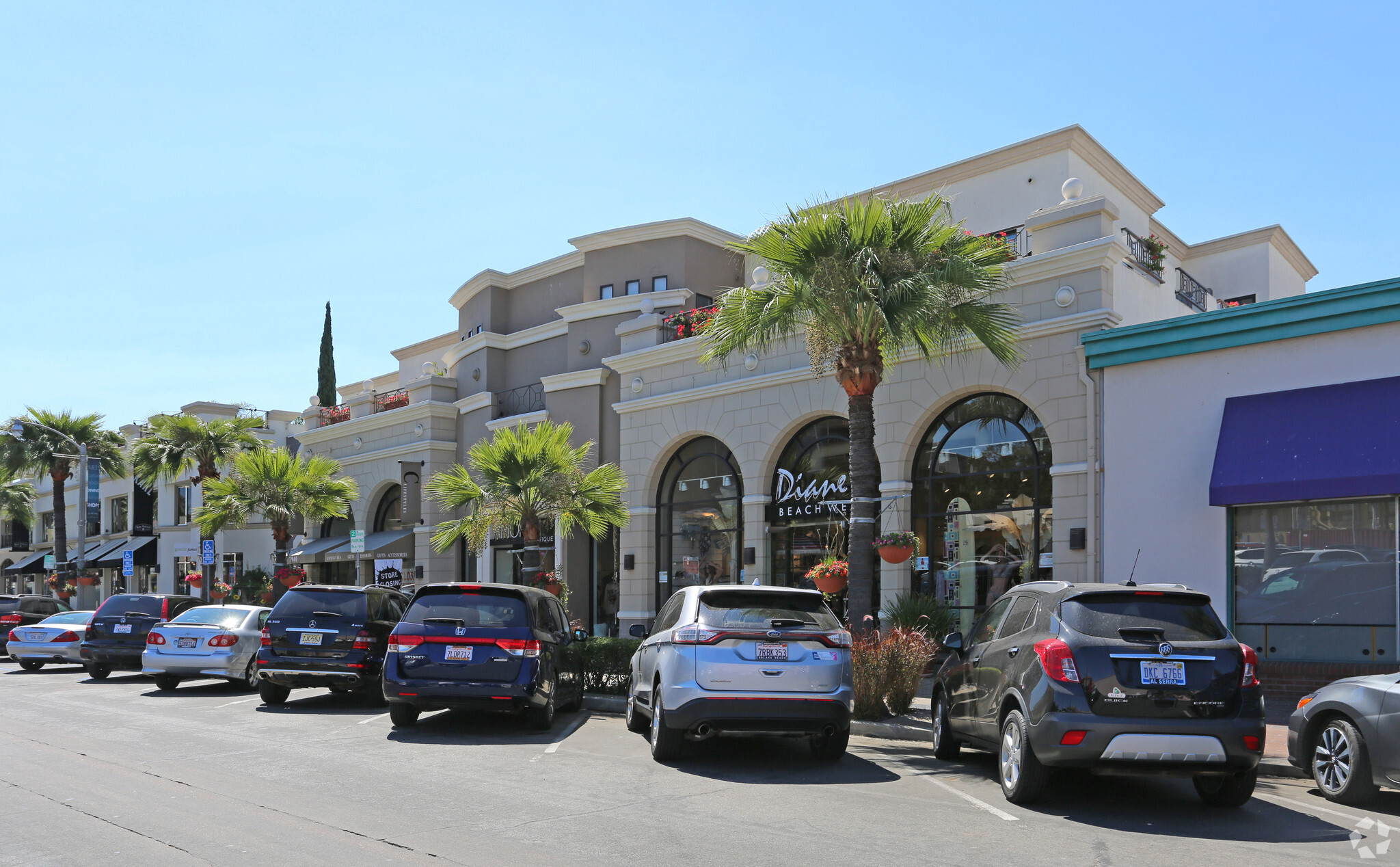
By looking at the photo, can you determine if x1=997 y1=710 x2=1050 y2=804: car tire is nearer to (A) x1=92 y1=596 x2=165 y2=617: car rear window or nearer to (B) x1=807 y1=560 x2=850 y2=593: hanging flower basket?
(B) x1=807 y1=560 x2=850 y2=593: hanging flower basket

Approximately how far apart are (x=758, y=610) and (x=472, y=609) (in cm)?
380

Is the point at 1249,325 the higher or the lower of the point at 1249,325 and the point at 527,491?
the higher

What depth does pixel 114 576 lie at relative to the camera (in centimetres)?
5112

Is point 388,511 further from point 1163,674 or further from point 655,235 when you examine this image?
point 1163,674

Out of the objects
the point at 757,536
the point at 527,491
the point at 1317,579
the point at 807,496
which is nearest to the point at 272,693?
the point at 527,491

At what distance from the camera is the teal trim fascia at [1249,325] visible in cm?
1416

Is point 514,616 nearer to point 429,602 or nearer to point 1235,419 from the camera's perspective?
point 429,602

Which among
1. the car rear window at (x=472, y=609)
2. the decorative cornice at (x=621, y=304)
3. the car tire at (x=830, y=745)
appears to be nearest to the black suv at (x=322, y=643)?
the car rear window at (x=472, y=609)

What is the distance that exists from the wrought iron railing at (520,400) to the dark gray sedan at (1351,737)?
2188cm

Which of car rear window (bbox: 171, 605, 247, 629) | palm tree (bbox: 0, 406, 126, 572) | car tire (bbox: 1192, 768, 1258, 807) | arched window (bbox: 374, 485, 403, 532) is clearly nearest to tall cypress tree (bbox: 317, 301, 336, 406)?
palm tree (bbox: 0, 406, 126, 572)

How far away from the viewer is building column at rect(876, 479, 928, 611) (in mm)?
18984

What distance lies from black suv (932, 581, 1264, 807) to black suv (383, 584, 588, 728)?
556 cm

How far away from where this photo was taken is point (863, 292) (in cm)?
1408

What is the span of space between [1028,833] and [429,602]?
7.42m
